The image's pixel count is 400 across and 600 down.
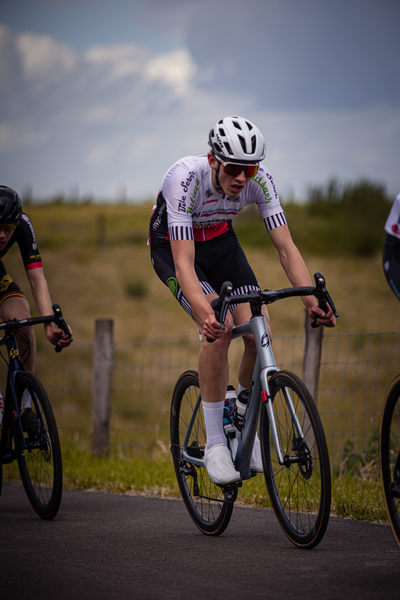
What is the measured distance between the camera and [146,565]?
3.28 meters

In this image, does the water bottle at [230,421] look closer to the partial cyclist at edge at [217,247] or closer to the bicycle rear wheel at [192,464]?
the partial cyclist at edge at [217,247]

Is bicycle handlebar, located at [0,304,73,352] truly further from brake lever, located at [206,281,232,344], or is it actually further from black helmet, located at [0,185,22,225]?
brake lever, located at [206,281,232,344]

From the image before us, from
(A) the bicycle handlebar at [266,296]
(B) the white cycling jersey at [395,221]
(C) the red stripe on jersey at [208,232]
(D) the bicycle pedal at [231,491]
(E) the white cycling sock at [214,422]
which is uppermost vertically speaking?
(C) the red stripe on jersey at [208,232]

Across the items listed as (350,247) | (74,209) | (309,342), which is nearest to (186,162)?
(309,342)

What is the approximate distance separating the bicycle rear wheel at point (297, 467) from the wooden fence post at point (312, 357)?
102 inches

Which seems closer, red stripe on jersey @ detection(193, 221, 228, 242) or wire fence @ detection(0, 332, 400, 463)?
red stripe on jersey @ detection(193, 221, 228, 242)

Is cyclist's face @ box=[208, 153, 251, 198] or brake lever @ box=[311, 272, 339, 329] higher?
cyclist's face @ box=[208, 153, 251, 198]

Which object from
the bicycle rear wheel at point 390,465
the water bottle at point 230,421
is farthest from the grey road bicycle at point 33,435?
the bicycle rear wheel at point 390,465

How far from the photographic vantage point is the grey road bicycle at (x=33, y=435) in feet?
14.7

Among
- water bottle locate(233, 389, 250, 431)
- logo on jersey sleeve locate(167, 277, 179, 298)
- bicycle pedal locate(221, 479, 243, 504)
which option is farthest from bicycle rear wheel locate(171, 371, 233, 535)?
logo on jersey sleeve locate(167, 277, 179, 298)

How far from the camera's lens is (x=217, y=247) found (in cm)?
443

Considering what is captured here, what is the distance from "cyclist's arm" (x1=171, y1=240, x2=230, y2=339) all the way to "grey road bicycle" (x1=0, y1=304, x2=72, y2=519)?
3.53ft

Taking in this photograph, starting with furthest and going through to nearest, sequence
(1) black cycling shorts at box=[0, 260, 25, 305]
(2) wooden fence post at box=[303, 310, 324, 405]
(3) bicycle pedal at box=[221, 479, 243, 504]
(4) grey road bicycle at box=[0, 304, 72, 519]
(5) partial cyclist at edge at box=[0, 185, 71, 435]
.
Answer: (2) wooden fence post at box=[303, 310, 324, 405] → (1) black cycling shorts at box=[0, 260, 25, 305] → (5) partial cyclist at edge at box=[0, 185, 71, 435] → (4) grey road bicycle at box=[0, 304, 72, 519] → (3) bicycle pedal at box=[221, 479, 243, 504]

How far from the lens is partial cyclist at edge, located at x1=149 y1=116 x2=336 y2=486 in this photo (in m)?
3.82
